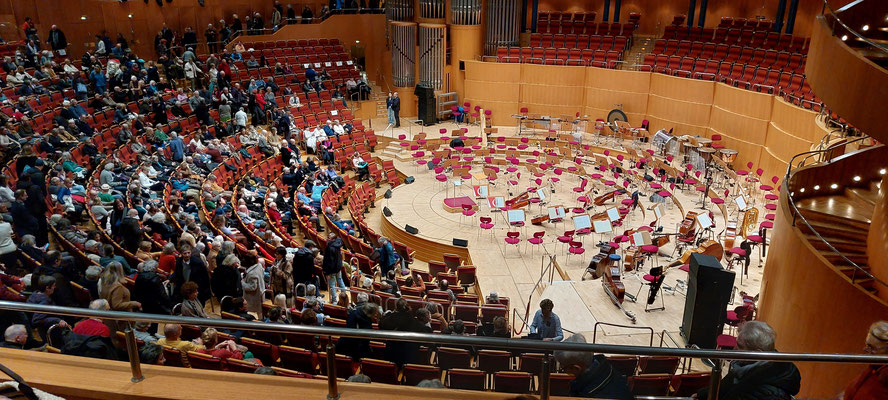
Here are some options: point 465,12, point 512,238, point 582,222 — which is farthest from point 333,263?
point 465,12

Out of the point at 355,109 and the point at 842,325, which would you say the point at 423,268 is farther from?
the point at 355,109

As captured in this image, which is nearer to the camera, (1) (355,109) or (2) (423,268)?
(2) (423,268)

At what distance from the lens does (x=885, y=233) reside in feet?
22.6

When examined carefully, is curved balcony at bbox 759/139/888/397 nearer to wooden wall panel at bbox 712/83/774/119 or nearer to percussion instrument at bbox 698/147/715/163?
percussion instrument at bbox 698/147/715/163

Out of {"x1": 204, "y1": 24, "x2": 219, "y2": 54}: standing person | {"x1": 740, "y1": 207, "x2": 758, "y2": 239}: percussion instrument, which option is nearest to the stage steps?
{"x1": 740, "y1": 207, "x2": 758, "y2": 239}: percussion instrument

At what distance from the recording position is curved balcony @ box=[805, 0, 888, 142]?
6.85 metres

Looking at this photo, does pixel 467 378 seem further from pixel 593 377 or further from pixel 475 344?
pixel 475 344

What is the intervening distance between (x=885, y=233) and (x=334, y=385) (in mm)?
6623

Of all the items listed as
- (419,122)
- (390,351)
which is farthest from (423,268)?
(419,122)

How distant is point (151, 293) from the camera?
681 cm

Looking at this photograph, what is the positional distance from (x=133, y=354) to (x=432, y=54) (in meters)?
21.1

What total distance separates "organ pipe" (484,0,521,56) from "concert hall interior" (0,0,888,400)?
3.7 inches

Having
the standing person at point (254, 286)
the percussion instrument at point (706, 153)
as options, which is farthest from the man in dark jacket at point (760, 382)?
the percussion instrument at point (706, 153)

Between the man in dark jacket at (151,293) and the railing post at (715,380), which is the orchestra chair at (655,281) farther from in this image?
the railing post at (715,380)
